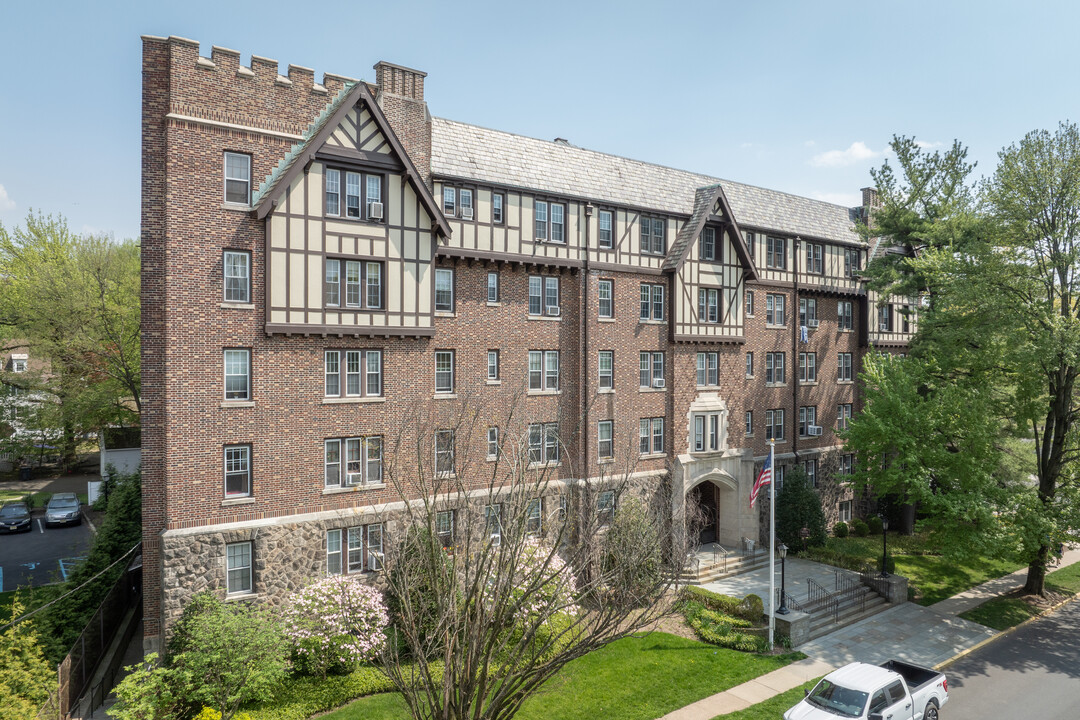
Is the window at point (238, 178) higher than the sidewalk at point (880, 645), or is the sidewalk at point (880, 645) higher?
the window at point (238, 178)

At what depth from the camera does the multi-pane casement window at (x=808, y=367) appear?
122 ft

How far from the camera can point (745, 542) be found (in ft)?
105

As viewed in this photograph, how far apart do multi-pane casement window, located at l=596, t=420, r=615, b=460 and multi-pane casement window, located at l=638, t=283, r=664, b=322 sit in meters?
5.10

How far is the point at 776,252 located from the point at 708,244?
5.80 meters

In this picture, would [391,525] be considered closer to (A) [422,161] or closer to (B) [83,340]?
(A) [422,161]

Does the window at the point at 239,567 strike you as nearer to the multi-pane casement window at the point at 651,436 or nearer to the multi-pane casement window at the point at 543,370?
the multi-pane casement window at the point at 543,370

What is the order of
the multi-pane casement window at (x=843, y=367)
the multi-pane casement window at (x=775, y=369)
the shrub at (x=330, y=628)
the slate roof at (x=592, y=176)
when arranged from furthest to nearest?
the multi-pane casement window at (x=843, y=367) < the multi-pane casement window at (x=775, y=369) < the slate roof at (x=592, y=176) < the shrub at (x=330, y=628)

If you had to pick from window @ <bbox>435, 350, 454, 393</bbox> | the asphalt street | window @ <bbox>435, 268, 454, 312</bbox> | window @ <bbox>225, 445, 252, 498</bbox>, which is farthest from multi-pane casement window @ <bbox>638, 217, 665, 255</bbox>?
the asphalt street

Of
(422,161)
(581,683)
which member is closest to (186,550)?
(581,683)

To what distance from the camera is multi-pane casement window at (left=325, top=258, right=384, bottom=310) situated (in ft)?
70.7

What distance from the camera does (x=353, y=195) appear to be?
21812mm

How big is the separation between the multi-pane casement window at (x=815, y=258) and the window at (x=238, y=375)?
2958cm

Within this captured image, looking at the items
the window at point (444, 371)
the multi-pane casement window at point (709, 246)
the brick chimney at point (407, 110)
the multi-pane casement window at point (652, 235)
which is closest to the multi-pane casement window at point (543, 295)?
the window at point (444, 371)

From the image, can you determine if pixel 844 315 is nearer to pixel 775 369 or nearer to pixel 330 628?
pixel 775 369
